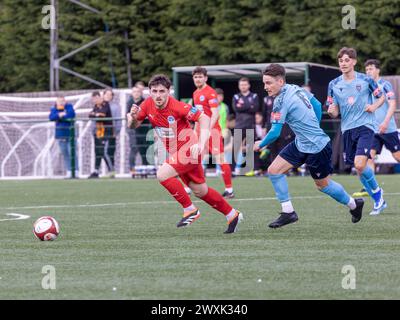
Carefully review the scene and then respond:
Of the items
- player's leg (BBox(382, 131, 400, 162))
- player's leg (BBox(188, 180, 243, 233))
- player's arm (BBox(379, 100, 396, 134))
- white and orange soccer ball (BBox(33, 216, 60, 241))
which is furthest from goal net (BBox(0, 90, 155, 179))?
white and orange soccer ball (BBox(33, 216, 60, 241))

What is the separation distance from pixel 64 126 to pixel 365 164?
14.7m

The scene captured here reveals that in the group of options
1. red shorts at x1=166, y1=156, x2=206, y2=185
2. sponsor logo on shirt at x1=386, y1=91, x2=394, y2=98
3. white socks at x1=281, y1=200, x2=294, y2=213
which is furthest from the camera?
sponsor logo on shirt at x1=386, y1=91, x2=394, y2=98

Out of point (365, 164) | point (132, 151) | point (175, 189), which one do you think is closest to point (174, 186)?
point (175, 189)

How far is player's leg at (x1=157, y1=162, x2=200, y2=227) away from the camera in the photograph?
11328 millimetres

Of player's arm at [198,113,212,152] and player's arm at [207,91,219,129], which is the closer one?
player's arm at [198,113,212,152]

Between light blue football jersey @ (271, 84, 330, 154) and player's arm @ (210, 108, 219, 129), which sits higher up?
light blue football jersey @ (271, 84, 330, 154)

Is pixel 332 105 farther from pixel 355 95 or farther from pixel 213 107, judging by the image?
pixel 213 107

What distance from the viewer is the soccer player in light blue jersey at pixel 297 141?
11.3 meters

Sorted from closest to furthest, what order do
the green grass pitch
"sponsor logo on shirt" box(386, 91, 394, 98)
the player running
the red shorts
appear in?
the green grass pitch < the red shorts < the player running < "sponsor logo on shirt" box(386, 91, 394, 98)

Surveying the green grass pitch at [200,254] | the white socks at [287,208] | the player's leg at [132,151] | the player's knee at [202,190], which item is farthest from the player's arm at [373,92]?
the player's leg at [132,151]

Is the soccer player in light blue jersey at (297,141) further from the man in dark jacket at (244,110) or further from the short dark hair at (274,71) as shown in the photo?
the man in dark jacket at (244,110)

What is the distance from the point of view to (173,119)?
1134cm

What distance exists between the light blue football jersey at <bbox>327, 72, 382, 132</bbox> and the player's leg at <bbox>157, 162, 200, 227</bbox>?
2601 millimetres

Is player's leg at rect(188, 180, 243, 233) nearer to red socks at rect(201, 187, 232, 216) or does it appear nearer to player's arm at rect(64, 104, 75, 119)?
red socks at rect(201, 187, 232, 216)
